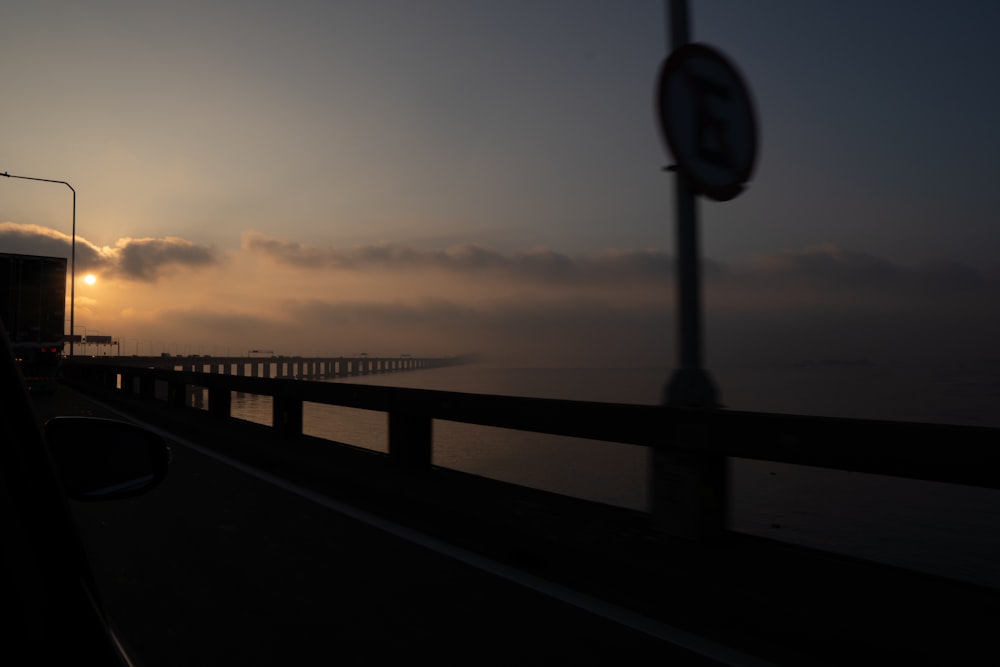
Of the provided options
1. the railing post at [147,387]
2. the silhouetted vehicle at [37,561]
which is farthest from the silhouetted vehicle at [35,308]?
the silhouetted vehicle at [37,561]

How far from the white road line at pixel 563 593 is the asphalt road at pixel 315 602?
0.25 feet

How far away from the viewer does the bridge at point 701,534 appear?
4016 millimetres

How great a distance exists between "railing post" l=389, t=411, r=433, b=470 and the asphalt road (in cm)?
133

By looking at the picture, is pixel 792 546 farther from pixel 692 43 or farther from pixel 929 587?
pixel 692 43

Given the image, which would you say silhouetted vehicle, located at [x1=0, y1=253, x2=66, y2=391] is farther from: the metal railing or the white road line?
the white road line

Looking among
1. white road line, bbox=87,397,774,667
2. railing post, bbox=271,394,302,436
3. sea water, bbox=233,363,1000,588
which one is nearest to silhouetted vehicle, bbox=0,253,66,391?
sea water, bbox=233,363,1000,588

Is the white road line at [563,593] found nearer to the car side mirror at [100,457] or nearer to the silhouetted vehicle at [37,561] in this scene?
the car side mirror at [100,457]

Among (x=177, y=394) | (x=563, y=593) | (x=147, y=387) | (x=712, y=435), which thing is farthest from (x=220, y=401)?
(x=712, y=435)

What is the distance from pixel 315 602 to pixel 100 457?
3183 mm

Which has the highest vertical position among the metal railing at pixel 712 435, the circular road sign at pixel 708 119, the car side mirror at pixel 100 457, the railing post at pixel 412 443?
the circular road sign at pixel 708 119

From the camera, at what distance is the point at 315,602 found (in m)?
5.07

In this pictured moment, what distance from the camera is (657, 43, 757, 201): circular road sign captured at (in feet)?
20.5

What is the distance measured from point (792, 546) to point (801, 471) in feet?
32.4

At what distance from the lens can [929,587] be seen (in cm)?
451
